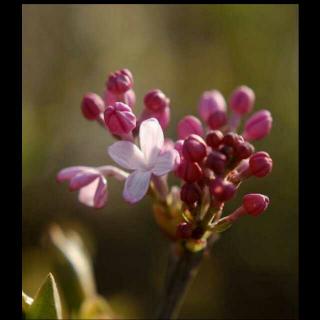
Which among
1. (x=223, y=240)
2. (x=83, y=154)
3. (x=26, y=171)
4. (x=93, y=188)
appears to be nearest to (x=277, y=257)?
(x=223, y=240)

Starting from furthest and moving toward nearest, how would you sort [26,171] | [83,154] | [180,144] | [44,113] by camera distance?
[83,154] → [44,113] → [26,171] → [180,144]

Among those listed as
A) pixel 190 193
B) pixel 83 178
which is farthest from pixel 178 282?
pixel 83 178

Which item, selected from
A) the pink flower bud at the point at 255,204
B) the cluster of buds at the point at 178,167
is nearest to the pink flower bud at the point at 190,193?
the cluster of buds at the point at 178,167

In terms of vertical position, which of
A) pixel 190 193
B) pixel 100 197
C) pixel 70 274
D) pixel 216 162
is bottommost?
pixel 70 274

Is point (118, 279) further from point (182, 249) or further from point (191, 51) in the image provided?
point (182, 249)

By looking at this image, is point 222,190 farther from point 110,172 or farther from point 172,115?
point 172,115

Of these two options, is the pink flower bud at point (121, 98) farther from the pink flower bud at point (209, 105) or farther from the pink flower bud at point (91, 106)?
the pink flower bud at point (209, 105)
